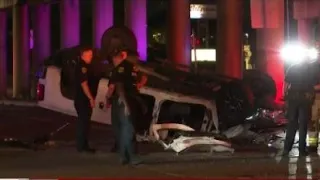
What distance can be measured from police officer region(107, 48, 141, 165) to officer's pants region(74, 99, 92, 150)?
1336 mm

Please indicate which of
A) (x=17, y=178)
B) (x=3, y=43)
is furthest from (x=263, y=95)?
(x=3, y=43)

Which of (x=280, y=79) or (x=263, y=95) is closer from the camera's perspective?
(x=263, y=95)

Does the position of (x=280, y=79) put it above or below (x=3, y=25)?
below

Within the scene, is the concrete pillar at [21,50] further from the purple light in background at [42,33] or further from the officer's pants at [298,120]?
the officer's pants at [298,120]

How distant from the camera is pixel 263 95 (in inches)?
666

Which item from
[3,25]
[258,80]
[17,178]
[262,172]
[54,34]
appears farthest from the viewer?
[54,34]

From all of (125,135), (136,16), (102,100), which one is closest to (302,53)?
(125,135)

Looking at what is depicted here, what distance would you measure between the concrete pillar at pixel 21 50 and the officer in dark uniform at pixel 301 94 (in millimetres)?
27302

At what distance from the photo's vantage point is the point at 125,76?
997 centimetres

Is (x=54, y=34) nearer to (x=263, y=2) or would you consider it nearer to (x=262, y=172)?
(x=263, y=2)

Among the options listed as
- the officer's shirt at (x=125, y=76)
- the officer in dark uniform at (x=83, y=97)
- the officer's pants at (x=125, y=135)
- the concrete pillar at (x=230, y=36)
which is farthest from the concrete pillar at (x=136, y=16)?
the officer's pants at (x=125, y=135)

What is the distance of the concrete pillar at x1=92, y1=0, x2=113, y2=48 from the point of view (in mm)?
32281

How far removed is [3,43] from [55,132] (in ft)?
86.5

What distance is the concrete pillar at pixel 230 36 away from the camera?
25.1 meters
